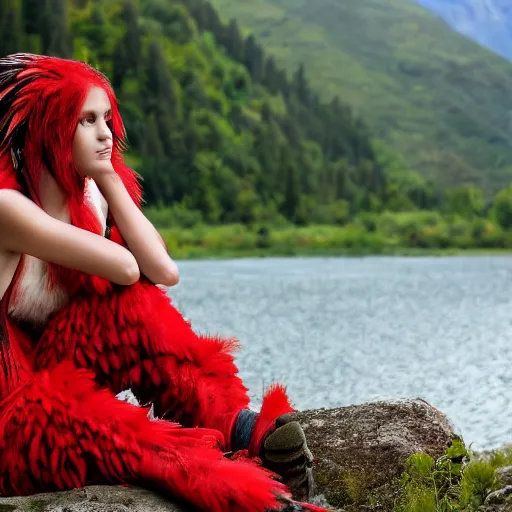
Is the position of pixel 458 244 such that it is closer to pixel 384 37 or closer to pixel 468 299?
pixel 468 299

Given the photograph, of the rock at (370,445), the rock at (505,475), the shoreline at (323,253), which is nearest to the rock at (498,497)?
the rock at (505,475)

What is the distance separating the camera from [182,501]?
6.64 ft

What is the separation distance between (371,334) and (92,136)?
31.8ft

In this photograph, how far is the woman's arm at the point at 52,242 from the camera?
2.04 metres

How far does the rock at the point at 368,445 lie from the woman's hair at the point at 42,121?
122 centimetres

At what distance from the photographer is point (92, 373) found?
6.93 ft

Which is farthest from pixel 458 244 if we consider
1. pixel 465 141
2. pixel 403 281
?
pixel 465 141

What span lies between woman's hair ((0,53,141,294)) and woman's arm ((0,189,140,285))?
0.23ft

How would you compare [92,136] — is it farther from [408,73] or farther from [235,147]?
[408,73]

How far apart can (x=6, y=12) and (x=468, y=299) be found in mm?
29435

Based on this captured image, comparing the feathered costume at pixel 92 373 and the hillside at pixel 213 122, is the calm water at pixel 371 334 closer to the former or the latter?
the feathered costume at pixel 92 373

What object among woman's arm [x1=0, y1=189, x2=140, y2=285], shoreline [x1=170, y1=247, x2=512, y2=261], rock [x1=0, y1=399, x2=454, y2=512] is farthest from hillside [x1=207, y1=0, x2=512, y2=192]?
woman's arm [x1=0, y1=189, x2=140, y2=285]

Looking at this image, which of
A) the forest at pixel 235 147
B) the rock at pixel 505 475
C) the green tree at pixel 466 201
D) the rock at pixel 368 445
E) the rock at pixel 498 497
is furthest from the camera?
the green tree at pixel 466 201

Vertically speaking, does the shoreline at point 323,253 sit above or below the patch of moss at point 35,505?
below
